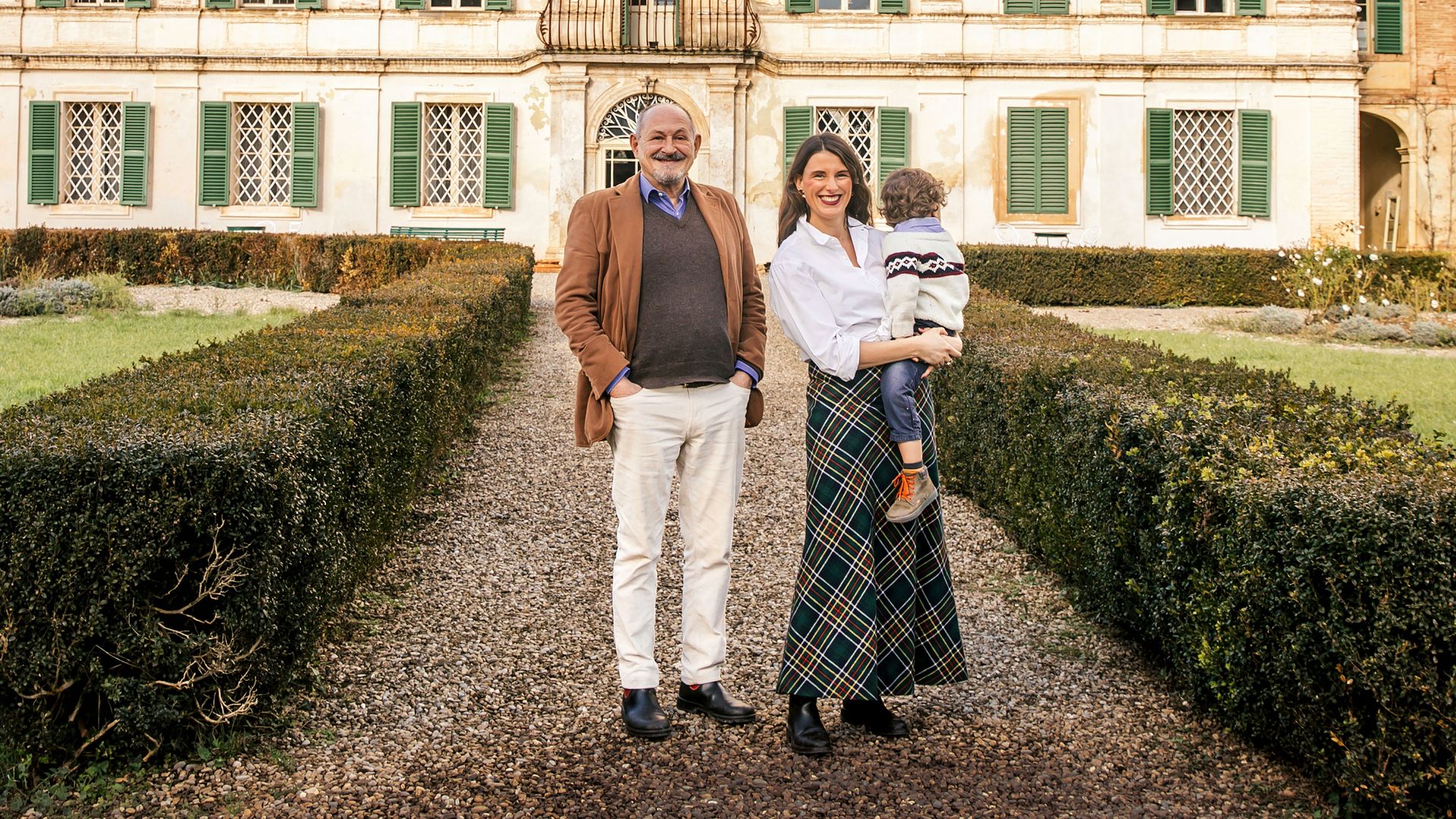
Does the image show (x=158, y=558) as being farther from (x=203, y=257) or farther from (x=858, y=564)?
(x=203, y=257)

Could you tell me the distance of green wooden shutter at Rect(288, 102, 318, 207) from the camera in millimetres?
19953

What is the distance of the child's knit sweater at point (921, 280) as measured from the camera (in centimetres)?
364

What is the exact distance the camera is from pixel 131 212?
66.2ft

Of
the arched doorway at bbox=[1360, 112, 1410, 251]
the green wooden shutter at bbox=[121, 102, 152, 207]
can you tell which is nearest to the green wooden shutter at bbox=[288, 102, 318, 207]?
the green wooden shutter at bbox=[121, 102, 152, 207]

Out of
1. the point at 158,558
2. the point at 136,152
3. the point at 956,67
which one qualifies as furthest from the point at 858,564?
the point at 136,152

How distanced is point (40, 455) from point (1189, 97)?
19.8 m

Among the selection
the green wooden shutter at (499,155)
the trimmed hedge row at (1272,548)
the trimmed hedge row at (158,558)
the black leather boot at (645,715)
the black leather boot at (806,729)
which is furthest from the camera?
the green wooden shutter at (499,155)

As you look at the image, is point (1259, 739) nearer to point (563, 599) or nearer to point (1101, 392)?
point (1101, 392)

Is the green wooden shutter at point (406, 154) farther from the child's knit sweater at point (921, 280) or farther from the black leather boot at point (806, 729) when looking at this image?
the black leather boot at point (806, 729)

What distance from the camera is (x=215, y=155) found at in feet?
66.0

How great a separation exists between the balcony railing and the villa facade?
A: 418 millimetres

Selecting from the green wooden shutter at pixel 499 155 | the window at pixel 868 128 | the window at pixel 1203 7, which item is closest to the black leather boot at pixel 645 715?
the window at pixel 868 128

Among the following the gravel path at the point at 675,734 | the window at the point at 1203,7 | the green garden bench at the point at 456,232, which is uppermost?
the window at the point at 1203,7

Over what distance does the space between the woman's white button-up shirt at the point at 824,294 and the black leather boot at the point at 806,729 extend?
3.21 feet
